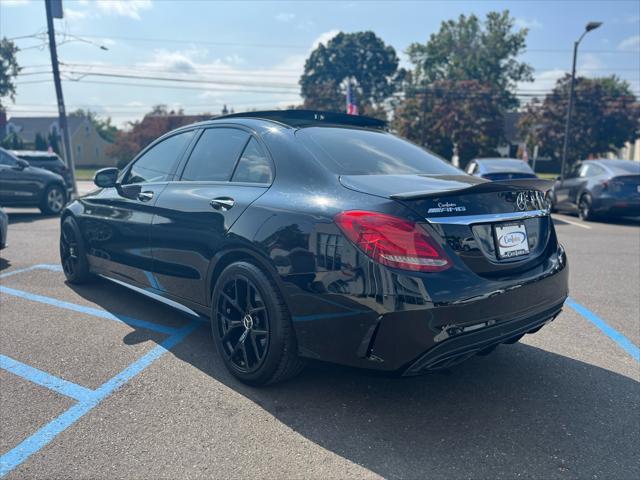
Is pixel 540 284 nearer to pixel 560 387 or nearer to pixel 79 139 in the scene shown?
pixel 560 387

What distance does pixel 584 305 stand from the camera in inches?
194

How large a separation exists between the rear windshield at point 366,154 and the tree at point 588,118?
3661 centimetres

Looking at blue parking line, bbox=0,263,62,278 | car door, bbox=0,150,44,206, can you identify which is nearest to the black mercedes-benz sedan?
blue parking line, bbox=0,263,62,278

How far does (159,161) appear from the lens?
430cm

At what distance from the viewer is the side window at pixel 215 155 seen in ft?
11.5

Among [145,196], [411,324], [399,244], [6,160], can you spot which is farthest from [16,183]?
[411,324]

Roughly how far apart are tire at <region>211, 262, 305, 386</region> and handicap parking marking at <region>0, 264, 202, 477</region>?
489 millimetres

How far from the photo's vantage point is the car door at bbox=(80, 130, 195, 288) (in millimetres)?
4066

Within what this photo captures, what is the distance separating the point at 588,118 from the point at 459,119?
867cm

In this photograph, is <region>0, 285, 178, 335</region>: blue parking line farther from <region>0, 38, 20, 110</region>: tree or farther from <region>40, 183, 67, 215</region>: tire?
<region>0, 38, 20, 110</region>: tree

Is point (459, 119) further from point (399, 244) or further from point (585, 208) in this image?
point (399, 244)

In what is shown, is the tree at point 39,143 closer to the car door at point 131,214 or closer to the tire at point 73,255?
the tire at point 73,255

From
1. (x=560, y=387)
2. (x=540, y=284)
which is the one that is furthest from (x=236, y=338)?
(x=560, y=387)

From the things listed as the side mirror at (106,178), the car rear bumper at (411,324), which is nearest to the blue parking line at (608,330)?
the car rear bumper at (411,324)
